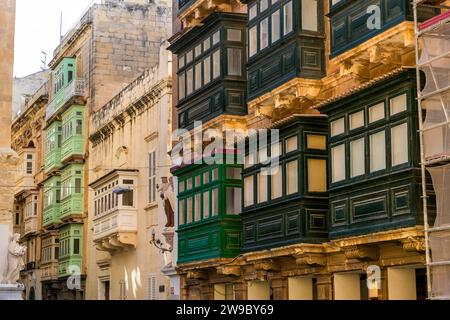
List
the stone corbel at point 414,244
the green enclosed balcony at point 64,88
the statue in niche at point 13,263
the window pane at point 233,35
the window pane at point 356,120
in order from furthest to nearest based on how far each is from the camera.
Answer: the green enclosed balcony at point 64,88 < the window pane at point 233,35 < the statue in niche at point 13,263 < the window pane at point 356,120 < the stone corbel at point 414,244

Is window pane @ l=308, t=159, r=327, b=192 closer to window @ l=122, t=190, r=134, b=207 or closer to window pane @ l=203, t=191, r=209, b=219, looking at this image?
window pane @ l=203, t=191, r=209, b=219

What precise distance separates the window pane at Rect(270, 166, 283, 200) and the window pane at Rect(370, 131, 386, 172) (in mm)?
4020

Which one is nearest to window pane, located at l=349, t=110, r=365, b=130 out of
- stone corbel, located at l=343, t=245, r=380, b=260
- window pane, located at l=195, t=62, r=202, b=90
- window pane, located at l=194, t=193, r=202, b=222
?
stone corbel, located at l=343, t=245, r=380, b=260

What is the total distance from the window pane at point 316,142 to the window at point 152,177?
13939 mm

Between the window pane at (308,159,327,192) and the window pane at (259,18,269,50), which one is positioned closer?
the window pane at (308,159,327,192)

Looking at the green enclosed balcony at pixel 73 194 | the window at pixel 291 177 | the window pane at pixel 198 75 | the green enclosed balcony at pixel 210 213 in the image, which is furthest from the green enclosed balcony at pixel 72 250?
the window at pixel 291 177

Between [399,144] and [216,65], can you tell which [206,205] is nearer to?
[216,65]

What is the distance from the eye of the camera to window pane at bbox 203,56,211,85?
93.4 feet

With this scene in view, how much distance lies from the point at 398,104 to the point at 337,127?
8.36 feet

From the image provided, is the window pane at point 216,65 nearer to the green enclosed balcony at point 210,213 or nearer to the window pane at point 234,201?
the green enclosed balcony at point 210,213

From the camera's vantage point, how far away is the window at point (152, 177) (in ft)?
120

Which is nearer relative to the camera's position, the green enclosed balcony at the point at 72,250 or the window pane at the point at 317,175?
the window pane at the point at 317,175

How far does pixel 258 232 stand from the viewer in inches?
992

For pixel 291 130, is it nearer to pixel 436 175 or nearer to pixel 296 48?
pixel 296 48
